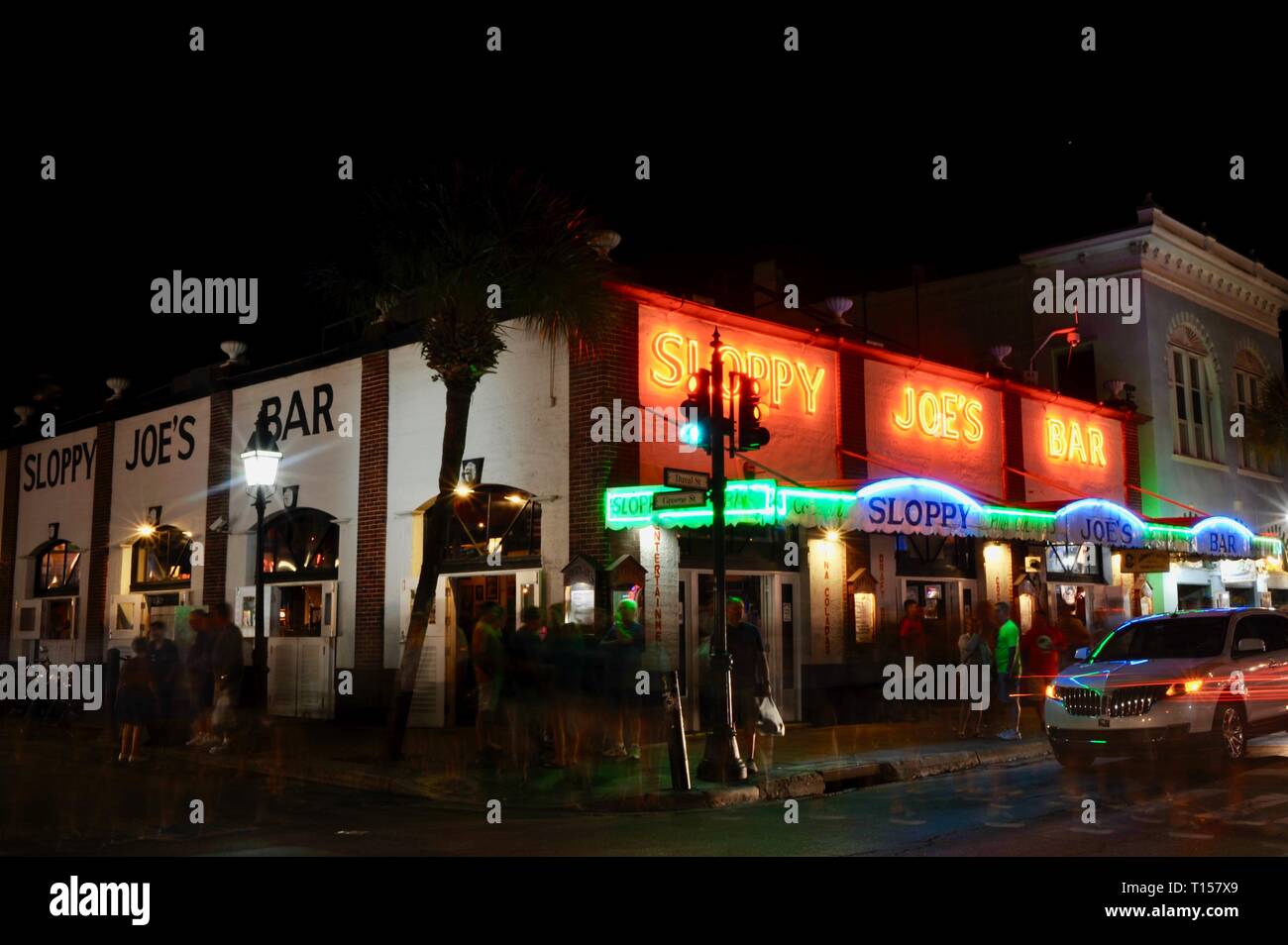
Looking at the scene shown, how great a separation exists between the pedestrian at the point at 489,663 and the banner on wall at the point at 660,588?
124 inches

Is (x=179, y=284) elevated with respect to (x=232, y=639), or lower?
elevated

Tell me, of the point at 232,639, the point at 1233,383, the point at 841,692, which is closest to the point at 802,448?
the point at 841,692

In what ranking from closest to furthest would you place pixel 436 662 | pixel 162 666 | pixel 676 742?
pixel 676 742 → pixel 162 666 → pixel 436 662

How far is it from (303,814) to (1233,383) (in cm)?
2775

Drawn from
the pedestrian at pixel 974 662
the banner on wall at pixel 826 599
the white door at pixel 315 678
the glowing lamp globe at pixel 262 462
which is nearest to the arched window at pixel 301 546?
the white door at pixel 315 678

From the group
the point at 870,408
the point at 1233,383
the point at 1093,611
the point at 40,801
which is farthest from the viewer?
the point at 1233,383

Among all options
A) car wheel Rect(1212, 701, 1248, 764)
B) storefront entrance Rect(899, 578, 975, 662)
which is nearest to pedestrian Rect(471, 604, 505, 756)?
car wheel Rect(1212, 701, 1248, 764)

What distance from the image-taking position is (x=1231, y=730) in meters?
13.0

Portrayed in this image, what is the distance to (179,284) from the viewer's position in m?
17.9

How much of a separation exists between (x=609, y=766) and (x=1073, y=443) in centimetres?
1530

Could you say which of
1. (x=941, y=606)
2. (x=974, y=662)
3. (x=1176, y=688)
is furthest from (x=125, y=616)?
(x=1176, y=688)

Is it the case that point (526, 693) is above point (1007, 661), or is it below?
below

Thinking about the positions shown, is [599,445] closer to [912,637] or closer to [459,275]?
[459,275]
